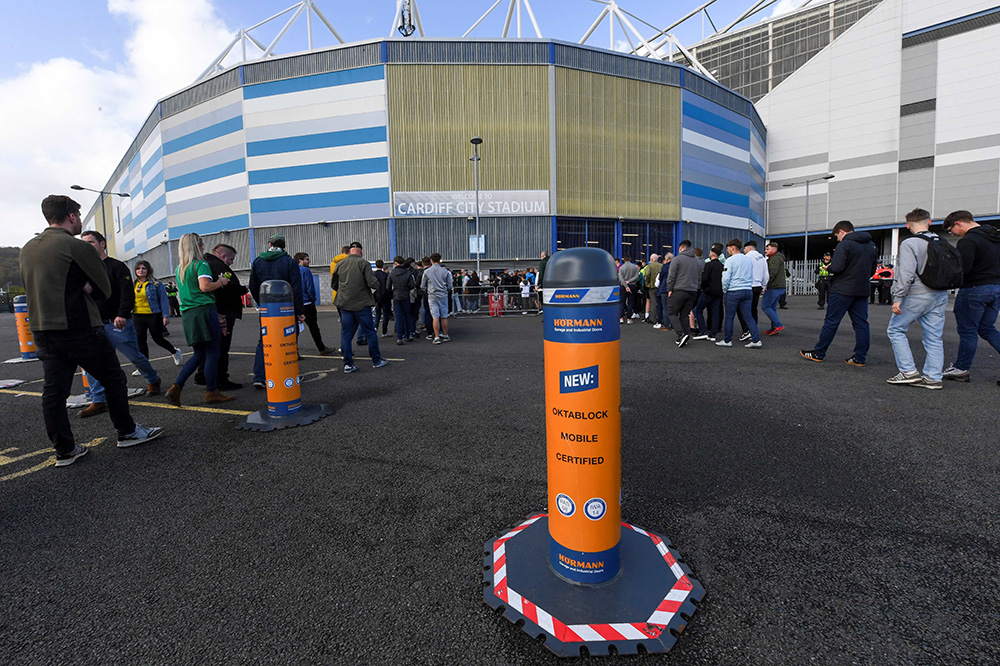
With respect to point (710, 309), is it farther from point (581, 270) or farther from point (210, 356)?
point (210, 356)

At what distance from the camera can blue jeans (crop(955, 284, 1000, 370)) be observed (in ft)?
16.8

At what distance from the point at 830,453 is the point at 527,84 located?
1071 inches

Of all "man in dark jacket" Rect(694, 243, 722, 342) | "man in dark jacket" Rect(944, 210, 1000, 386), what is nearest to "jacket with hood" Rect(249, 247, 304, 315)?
"man in dark jacket" Rect(694, 243, 722, 342)

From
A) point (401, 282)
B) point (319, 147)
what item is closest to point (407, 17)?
point (319, 147)

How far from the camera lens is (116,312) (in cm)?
513

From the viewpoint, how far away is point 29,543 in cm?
256

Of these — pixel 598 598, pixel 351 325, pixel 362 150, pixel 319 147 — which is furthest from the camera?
pixel 319 147

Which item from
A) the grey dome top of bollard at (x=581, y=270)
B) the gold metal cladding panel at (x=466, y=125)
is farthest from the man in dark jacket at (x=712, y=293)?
the gold metal cladding panel at (x=466, y=125)

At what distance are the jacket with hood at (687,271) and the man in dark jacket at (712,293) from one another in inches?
5.8

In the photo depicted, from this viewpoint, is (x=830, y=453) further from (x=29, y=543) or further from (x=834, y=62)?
(x=834, y=62)

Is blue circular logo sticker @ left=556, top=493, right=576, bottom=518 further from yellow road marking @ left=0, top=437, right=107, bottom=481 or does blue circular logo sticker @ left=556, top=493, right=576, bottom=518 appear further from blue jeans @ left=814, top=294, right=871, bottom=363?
blue jeans @ left=814, top=294, right=871, bottom=363

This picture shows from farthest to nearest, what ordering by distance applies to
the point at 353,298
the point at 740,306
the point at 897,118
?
the point at 897,118
the point at 740,306
the point at 353,298

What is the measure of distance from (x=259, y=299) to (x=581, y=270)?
415 centimetres

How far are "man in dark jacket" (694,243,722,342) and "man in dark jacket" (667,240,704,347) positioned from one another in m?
0.17
